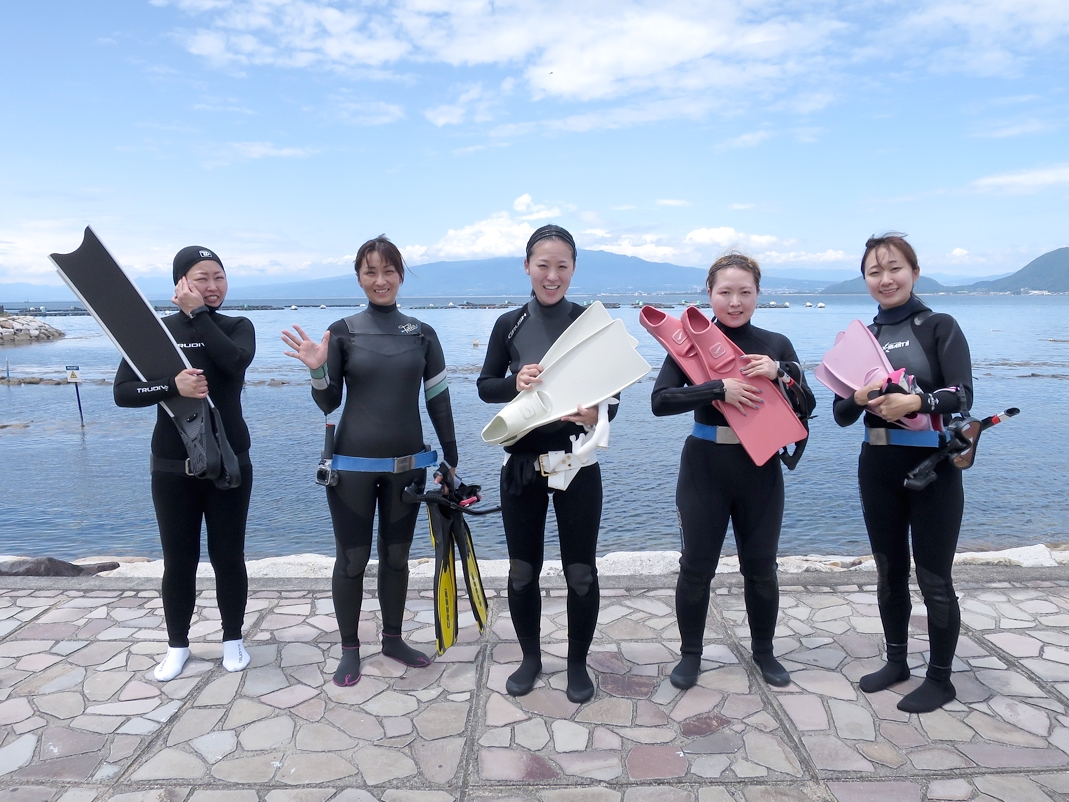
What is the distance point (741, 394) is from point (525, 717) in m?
1.64

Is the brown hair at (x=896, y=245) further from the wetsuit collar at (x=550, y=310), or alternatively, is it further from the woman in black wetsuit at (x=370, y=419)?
the woman in black wetsuit at (x=370, y=419)

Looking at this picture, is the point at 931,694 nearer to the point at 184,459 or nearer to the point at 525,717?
the point at 525,717

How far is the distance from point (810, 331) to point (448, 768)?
5293 centimetres

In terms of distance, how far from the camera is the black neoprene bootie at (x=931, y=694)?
3.01m

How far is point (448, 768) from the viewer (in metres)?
2.68

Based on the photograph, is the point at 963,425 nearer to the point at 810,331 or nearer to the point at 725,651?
the point at 725,651

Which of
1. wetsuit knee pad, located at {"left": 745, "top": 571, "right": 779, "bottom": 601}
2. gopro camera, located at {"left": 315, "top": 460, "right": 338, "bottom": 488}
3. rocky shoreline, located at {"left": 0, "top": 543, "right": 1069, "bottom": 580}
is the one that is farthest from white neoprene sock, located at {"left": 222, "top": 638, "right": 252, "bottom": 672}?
wetsuit knee pad, located at {"left": 745, "top": 571, "right": 779, "bottom": 601}

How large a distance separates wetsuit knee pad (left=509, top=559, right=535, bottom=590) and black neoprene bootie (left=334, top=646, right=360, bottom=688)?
0.86m

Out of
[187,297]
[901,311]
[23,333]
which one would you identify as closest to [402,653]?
[187,297]

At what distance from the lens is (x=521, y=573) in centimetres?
322

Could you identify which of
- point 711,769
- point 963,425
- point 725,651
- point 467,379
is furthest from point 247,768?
point 467,379

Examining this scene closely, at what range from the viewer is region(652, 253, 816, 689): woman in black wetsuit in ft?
10.2

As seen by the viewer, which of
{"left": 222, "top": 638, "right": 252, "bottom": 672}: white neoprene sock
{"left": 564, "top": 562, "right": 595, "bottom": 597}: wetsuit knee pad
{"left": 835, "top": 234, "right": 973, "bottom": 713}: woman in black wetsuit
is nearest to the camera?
{"left": 835, "top": 234, "right": 973, "bottom": 713}: woman in black wetsuit

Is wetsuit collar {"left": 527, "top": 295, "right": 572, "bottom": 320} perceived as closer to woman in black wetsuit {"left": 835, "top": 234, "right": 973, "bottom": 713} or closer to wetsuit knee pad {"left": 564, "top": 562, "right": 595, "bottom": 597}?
wetsuit knee pad {"left": 564, "top": 562, "right": 595, "bottom": 597}
